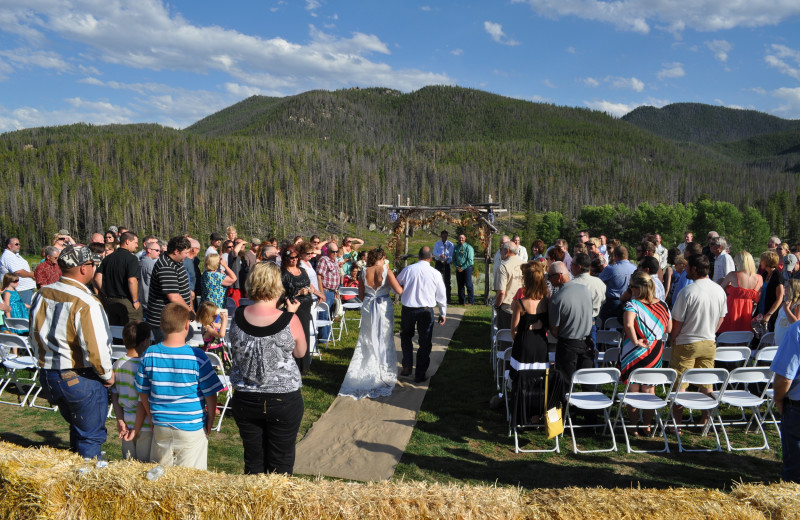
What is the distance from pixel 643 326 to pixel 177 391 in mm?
4909

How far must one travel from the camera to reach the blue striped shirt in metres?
3.55

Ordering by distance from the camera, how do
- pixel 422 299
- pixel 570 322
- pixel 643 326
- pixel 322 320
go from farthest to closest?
pixel 322 320, pixel 422 299, pixel 570 322, pixel 643 326

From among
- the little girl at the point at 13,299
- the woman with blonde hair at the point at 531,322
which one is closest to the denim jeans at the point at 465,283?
the woman with blonde hair at the point at 531,322

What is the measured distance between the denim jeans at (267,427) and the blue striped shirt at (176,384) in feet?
0.85

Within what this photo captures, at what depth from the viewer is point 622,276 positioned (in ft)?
28.7

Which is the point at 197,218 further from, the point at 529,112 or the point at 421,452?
the point at 529,112

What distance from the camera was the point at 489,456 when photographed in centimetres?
565

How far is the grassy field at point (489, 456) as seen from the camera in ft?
16.9

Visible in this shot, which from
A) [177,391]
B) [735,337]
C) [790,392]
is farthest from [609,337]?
[177,391]

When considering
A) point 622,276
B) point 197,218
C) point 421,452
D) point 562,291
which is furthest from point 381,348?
point 197,218

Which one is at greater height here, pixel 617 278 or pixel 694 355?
pixel 617 278

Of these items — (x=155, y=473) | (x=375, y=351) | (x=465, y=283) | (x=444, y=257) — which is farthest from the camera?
(x=465, y=283)

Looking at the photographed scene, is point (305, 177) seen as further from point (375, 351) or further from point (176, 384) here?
point (176, 384)

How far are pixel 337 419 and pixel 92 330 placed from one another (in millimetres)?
3386
